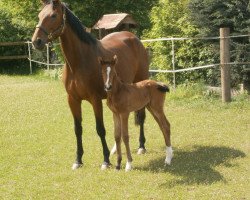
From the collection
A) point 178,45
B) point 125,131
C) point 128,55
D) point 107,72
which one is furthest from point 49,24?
point 178,45

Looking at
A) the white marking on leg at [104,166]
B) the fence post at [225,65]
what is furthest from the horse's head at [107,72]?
the fence post at [225,65]

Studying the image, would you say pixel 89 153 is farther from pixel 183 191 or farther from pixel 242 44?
pixel 242 44

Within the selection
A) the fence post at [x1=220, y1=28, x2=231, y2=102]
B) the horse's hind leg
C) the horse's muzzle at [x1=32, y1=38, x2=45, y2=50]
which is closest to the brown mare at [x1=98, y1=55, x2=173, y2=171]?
the horse's muzzle at [x1=32, y1=38, x2=45, y2=50]

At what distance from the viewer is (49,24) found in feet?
18.6

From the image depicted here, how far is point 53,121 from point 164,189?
17.4 feet

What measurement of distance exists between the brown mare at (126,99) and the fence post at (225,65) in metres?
4.46

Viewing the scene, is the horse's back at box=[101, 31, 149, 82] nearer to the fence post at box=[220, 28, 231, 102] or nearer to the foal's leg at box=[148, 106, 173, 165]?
the foal's leg at box=[148, 106, 173, 165]

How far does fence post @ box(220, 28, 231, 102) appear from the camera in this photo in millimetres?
10336

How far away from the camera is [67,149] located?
7516 millimetres

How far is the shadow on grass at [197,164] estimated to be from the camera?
549 cm

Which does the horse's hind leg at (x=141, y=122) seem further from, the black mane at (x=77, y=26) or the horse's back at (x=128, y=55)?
the black mane at (x=77, y=26)

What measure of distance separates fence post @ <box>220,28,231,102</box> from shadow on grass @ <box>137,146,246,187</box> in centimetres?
359

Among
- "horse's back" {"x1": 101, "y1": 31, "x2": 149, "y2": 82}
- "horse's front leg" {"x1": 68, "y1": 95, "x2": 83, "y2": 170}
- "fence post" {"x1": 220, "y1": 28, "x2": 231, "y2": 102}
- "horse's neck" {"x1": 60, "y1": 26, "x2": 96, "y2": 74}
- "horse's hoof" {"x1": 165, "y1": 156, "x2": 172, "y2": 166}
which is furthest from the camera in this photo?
"fence post" {"x1": 220, "y1": 28, "x2": 231, "y2": 102}

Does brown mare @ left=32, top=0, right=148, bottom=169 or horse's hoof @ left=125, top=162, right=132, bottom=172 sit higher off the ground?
brown mare @ left=32, top=0, right=148, bottom=169
